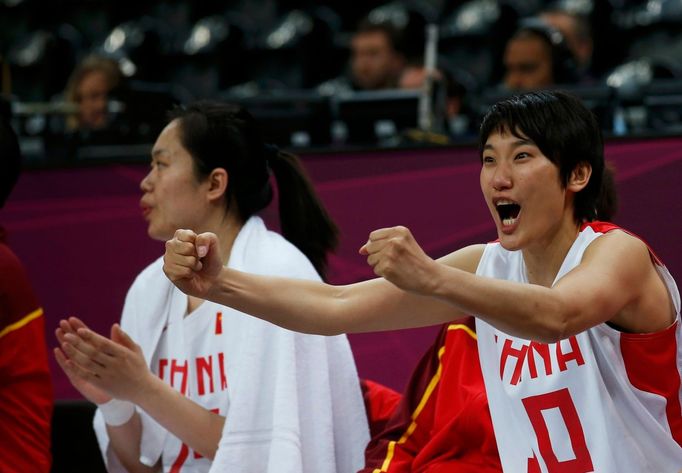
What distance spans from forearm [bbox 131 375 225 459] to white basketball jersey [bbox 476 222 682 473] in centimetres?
87

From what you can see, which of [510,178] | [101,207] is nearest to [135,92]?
[101,207]

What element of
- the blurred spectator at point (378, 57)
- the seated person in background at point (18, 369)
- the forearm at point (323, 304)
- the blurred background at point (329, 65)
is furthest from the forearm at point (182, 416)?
the blurred spectator at point (378, 57)

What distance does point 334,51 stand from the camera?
659cm

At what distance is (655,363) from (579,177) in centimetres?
40

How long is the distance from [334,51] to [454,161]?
3198 mm

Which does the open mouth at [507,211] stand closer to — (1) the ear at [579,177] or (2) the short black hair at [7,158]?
(1) the ear at [579,177]

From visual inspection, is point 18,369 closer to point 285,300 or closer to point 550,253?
point 285,300

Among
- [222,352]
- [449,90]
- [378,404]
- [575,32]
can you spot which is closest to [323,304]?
[222,352]

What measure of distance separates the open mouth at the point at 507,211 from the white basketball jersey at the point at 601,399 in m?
0.14

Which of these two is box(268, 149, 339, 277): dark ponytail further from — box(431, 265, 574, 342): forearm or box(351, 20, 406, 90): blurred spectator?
box(351, 20, 406, 90): blurred spectator

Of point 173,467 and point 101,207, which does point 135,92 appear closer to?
point 101,207

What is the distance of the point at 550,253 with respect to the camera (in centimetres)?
240

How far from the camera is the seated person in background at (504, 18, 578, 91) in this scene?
464 centimetres

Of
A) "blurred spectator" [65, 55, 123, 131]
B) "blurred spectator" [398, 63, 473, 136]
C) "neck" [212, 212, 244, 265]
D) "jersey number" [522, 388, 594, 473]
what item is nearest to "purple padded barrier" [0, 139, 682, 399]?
"neck" [212, 212, 244, 265]
